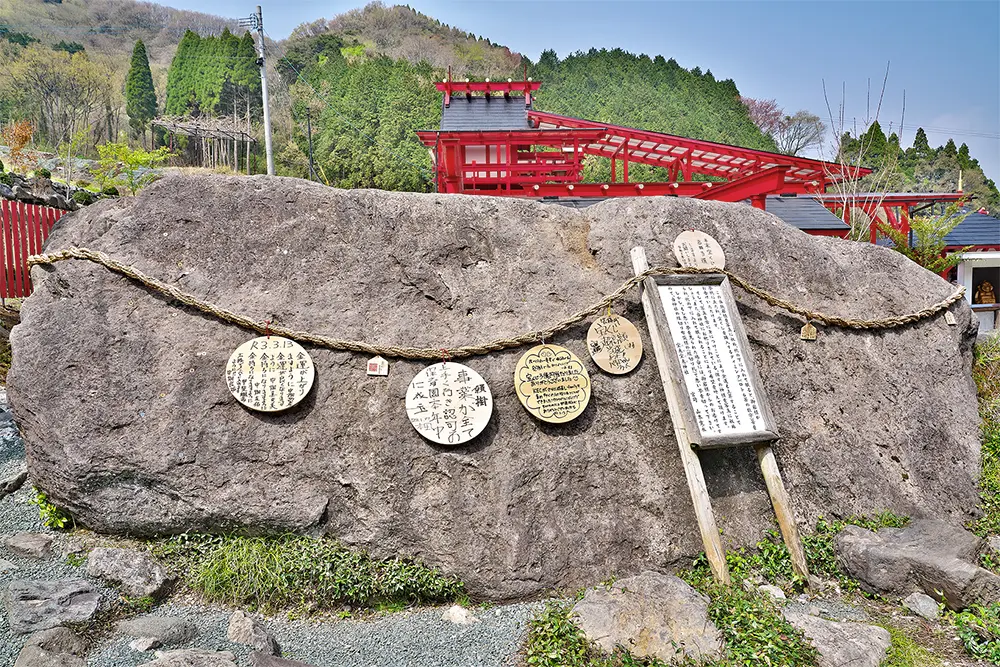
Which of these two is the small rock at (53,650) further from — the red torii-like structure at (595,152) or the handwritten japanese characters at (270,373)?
the red torii-like structure at (595,152)

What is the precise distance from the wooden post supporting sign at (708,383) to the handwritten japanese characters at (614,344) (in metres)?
0.15

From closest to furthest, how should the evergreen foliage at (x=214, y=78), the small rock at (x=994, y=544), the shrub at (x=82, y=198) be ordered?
the small rock at (x=994, y=544), the shrub at (x=82, y=198), the evergreen foliage at (x=214, y=78)

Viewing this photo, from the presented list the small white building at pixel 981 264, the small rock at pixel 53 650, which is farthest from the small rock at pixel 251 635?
the small white building at pixel 981 264

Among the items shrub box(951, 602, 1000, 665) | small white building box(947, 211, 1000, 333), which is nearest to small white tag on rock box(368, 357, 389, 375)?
shrub box(951, 602, 1000, 665)

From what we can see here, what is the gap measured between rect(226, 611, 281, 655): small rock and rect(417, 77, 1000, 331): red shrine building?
10.7 m

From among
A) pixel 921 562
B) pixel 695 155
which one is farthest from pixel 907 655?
pixel 695 155

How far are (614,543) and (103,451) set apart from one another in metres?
3.36

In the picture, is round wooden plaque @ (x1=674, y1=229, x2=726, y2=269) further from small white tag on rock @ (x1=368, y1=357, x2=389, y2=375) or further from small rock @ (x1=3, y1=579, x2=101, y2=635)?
small rock @ (x1=3, y1=579, x2=101, y2=635)

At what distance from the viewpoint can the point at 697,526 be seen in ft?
13.3

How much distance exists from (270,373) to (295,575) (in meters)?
1.28

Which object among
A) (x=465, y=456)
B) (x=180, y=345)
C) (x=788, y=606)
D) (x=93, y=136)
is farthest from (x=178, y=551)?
(x=93, y=136)

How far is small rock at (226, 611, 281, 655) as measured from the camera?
3158 millimetres

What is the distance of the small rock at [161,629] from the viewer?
313 cm

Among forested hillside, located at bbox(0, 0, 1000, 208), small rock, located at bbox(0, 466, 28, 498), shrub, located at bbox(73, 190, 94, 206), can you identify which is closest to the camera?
small rock, located at bbox(0, 466, 28, 498)
